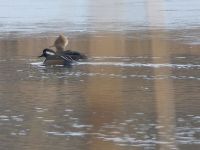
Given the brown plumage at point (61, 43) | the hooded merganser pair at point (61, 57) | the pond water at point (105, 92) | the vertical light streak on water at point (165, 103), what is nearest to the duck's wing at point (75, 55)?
the hooded merganser pair at point (61, 57)

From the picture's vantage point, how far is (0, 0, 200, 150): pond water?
9930 mm

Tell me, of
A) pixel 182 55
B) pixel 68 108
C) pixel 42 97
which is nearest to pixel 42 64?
pixel 182 55

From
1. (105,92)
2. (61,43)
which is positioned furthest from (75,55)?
(105,92)

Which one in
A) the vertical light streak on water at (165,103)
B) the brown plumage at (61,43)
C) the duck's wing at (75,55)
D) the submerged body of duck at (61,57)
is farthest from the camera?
the brown plumage at (61,43)

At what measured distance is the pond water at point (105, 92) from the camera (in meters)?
9.93

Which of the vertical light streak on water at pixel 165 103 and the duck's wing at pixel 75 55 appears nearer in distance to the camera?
the vertical light streak on water at pixel 165 103

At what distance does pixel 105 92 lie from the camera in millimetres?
13656

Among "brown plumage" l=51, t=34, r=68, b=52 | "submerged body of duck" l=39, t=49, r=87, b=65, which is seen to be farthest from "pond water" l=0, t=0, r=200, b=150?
"brown plumage" l=51, t=34, r=68, b=52

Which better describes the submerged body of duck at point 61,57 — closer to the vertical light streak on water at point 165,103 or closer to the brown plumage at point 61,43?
the brown plumage at point 61,43

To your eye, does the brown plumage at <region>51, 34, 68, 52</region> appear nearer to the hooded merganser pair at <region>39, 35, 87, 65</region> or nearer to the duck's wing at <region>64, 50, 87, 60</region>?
the hooded merganser pair at <region>39, 35, 87, 65</region>

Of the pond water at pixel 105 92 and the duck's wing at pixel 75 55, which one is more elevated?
the duck's wing at pixel 75 55

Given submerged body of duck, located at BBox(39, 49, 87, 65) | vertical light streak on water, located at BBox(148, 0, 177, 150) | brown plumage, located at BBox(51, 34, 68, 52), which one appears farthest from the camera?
brown plumage, located at BBox(51, 34, 68, 52)

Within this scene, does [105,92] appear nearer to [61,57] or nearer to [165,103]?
[165,103]

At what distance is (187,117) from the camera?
11.1 metres
